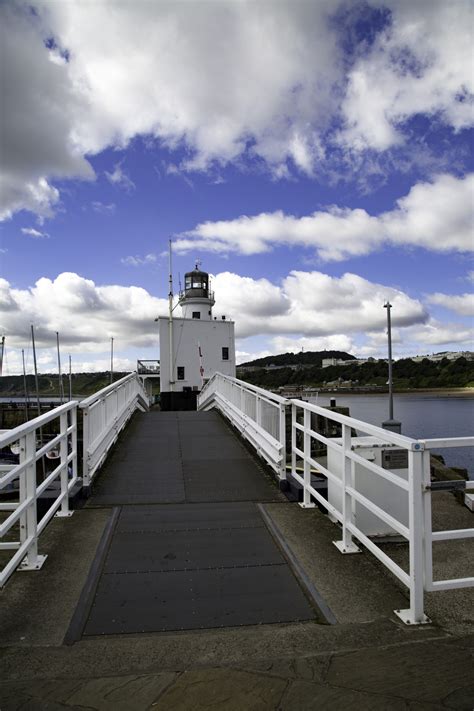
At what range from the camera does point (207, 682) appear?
256 cm

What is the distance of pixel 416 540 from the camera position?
10.6ft

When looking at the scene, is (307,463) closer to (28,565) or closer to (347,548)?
(347,548)

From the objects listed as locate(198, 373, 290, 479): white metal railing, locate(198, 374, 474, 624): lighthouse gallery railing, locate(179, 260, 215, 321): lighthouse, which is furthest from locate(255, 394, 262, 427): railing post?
locate(179, 260, 215, 321): lighthouse

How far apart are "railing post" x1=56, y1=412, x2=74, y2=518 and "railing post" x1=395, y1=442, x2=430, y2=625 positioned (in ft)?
12.0

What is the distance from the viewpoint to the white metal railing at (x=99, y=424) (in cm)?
651

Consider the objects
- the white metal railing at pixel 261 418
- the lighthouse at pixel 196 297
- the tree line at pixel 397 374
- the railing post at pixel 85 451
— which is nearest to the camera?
the railing post at pixel 85 451

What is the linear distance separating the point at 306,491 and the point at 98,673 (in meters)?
3.62

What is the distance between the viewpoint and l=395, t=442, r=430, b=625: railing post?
10.5 feet

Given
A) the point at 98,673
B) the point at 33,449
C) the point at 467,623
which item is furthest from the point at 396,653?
the point at 33,449

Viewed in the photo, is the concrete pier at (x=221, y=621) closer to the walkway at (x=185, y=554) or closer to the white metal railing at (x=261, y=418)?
the walkway at (x=185, y=554)

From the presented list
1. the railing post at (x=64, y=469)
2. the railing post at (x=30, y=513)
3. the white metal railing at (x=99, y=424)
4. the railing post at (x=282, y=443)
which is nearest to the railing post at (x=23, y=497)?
the railing post at (x=30, y=513)

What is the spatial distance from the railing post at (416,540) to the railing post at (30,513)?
2964 millimetres

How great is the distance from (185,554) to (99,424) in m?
3.59

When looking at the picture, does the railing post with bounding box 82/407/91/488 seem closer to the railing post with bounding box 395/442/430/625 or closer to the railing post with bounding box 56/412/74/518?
the railing post with bounding box 56/412/74/518
